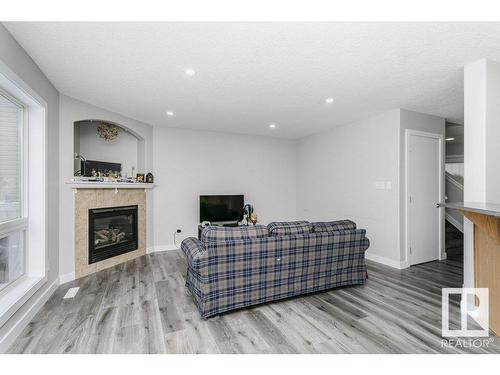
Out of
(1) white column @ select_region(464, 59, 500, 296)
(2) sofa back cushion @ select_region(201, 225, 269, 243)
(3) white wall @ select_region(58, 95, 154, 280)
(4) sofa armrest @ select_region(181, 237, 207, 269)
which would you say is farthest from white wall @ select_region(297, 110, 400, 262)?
(3) white wall @ select_region(58, 95, 154, 280)

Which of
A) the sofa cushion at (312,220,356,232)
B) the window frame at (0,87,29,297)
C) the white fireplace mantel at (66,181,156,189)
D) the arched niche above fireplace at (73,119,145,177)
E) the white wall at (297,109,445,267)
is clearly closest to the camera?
the window frame at (0,87,29,297)

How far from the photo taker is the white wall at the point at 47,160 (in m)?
1.84

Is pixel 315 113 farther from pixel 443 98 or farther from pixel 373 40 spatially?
pixel 373 40

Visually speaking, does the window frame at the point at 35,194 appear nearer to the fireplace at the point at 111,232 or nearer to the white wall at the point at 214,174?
the fireplace at the point at 111,232

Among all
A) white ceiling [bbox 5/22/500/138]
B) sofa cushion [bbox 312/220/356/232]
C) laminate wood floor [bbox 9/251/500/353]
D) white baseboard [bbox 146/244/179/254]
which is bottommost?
laminate wood floor [bbox 9/251/500/353]

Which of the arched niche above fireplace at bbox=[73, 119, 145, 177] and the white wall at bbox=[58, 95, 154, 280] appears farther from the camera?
the arched niche above fireplace at bbox=[73, 119, 145, 177]

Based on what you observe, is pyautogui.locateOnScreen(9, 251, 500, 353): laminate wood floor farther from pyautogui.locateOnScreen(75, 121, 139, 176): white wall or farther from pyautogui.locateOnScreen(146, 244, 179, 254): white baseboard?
pyautogui.locateOnScreen(75, 121, 139, 176): white wall

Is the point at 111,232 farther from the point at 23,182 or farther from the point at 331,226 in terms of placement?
the point at 331,226

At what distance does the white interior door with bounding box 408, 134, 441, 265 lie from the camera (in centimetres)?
369

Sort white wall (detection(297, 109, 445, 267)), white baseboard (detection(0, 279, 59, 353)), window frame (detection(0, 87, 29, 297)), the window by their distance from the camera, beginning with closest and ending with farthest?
white baseboard (detection(0, 279, 59, 353))
the window
window frame (detection(0, 87, 29, 297))
white wall (detection(297, 109, 445, 267))

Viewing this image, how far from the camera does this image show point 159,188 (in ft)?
15.1

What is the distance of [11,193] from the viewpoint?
2279 millimetres
